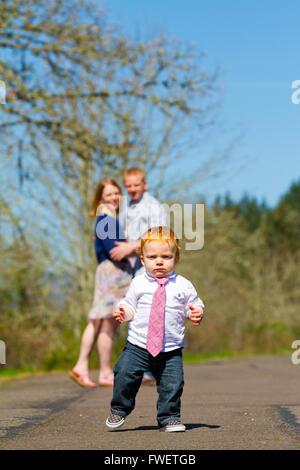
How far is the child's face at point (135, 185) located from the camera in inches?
231

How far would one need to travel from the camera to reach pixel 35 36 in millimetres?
8398

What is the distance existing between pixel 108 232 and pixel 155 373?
2369 mm

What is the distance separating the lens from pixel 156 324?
3559 mm

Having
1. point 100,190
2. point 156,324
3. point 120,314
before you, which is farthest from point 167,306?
point 100,190

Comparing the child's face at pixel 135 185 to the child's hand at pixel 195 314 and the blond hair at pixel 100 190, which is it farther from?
the child's hand at pixel 195 314

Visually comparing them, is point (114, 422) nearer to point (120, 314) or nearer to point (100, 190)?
point (120, 314)

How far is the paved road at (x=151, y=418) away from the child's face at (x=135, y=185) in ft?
5.36

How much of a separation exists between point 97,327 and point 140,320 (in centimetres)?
247

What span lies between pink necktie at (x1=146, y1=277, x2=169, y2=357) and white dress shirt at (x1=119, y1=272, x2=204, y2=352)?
42 millimetres

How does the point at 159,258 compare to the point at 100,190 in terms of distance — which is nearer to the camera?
the point at 159,258

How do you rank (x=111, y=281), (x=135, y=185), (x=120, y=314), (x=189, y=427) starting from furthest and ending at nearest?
(x=111, y=281) → (x=135, y=185) → (x=120, y=314) → (x=189, y=427)

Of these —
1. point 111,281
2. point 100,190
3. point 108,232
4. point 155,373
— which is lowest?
point 155,373

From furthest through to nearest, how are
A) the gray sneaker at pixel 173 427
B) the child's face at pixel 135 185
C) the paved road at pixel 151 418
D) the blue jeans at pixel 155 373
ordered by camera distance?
the child's face at pixel 135 185
the blue jeans at pixel 155 373
the gray sneaker at pixel 173 427
the paved road at pixel 151 418

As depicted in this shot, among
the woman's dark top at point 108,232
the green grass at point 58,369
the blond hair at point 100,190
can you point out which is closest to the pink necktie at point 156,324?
the woman's dark top at point 108,232
